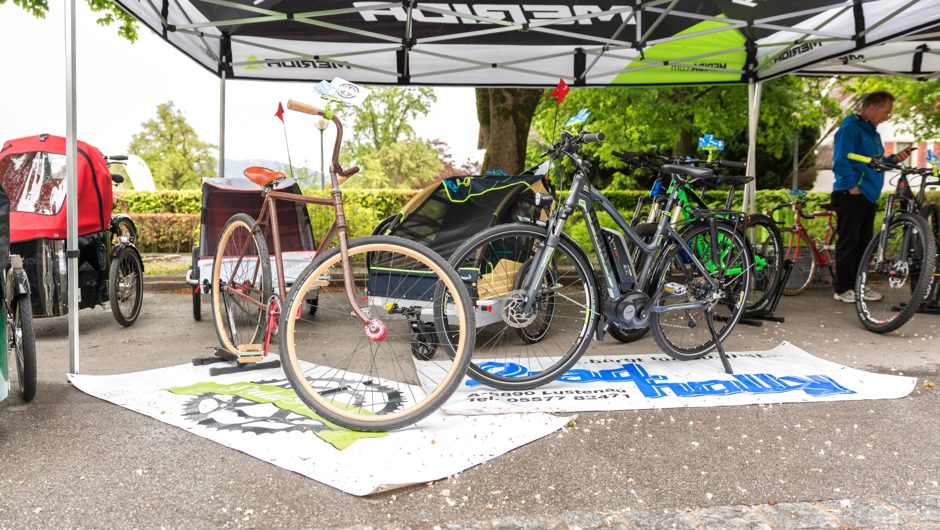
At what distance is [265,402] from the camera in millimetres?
3414

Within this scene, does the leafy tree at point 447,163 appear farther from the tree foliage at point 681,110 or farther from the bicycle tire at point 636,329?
the bicycle tire at point 636,329

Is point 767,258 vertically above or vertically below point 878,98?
below

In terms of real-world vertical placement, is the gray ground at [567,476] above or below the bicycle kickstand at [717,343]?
below

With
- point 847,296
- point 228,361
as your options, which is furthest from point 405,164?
point 228,361

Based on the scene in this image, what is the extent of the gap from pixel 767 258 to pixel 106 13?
9911 mm

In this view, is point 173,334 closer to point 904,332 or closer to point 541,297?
point 541,297

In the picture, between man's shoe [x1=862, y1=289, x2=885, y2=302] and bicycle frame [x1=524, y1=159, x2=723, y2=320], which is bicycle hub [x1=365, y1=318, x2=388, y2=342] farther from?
man's shoe [x1=862, y1=289, x2=885, y2=302]

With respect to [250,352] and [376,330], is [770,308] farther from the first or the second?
[250,352]

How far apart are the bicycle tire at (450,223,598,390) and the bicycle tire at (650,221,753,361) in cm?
54

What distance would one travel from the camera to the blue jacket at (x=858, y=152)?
6098 mm

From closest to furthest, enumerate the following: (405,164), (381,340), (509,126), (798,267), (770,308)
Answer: (381,340) → (770,308) → (798,267) → (509,126) → (405,164)

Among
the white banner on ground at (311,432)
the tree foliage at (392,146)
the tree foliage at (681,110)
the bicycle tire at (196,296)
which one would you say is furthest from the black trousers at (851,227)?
the tree foliage at (392,146)

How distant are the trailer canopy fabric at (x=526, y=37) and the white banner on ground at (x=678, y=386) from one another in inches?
106

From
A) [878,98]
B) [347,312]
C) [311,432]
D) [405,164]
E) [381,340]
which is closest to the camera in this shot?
[311,432]
